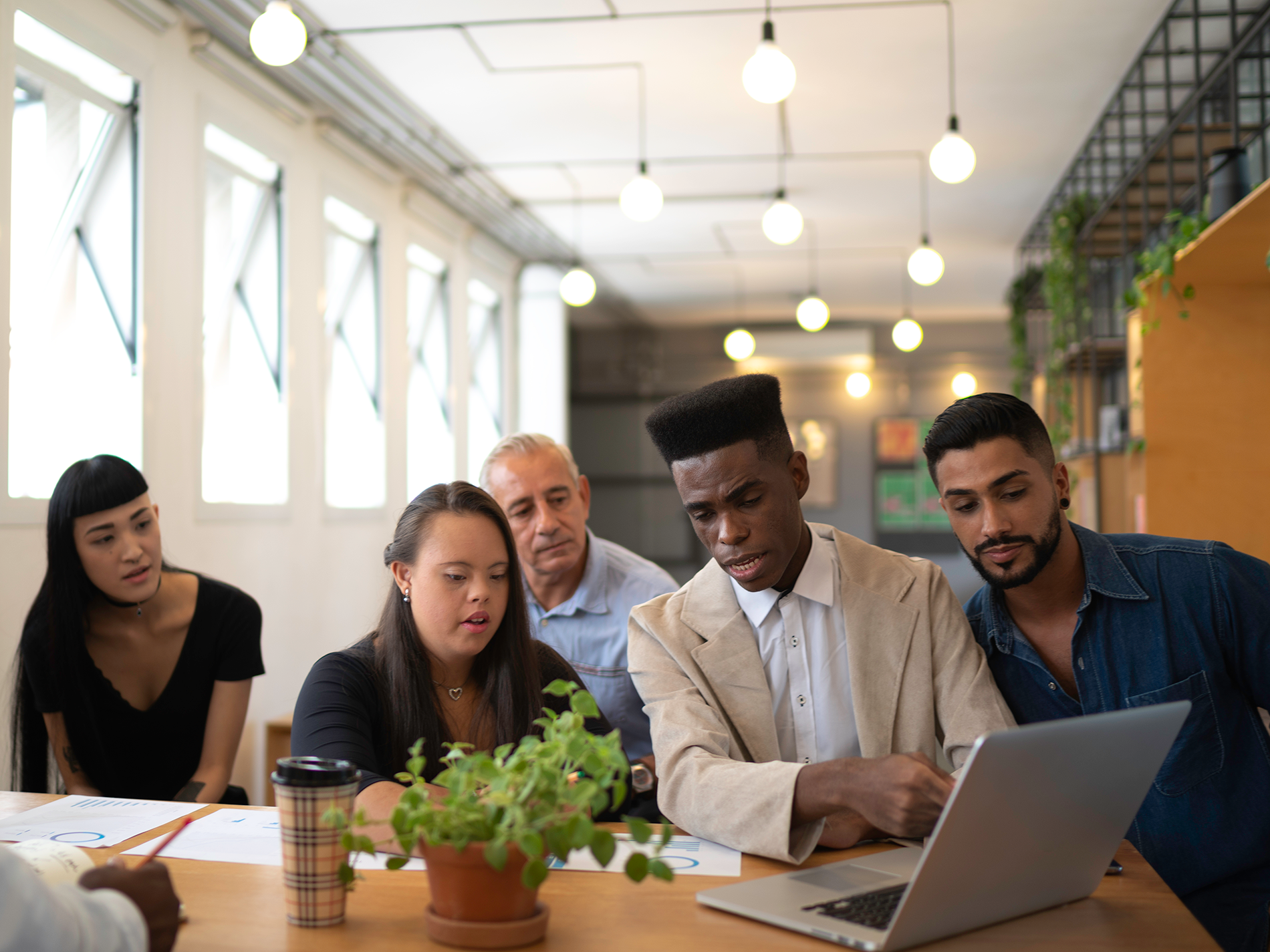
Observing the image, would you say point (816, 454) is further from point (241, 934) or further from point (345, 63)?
point (241, 934)

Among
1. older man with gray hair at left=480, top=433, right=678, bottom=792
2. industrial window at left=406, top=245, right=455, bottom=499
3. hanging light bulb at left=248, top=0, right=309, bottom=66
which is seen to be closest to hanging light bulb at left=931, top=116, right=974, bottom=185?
older man with gray hair at left=480, top=433, right=678, bottom=792

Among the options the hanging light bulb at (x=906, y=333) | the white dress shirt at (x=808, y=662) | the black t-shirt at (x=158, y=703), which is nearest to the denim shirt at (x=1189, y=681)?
the white dress shirt at (x=808, y=662)

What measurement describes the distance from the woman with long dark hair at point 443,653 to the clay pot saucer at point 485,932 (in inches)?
26.7

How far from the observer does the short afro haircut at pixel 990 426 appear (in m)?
1.85

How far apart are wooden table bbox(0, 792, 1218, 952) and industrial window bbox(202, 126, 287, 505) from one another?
3443 millimetres

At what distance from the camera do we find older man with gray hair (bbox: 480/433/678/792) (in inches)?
111

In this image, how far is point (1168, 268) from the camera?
376 cm

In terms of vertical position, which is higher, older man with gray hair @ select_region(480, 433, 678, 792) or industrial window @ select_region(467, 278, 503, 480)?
industrial window @ select_region(467, 278, 503, 480)

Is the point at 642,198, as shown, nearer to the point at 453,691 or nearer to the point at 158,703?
the point at 158,703

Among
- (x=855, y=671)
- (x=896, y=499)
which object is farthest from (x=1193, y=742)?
(x=896, y=499)

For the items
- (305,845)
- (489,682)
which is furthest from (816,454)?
(305,845)

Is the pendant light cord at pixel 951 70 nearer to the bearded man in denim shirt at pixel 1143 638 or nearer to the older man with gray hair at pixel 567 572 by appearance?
the older man with gray hair at pixel 567 572

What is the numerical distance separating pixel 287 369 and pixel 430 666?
3.52 m

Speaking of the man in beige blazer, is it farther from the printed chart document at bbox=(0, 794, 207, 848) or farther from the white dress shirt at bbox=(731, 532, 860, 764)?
the printed chart document at bbox=(0, 794, 207, 848)
